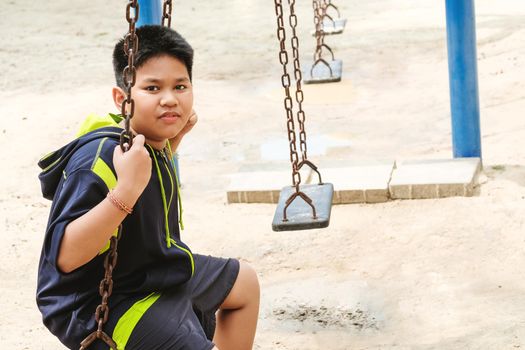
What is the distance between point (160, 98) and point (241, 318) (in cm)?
76

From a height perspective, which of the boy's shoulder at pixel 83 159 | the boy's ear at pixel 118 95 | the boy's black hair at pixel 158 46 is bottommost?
the boy's shoulder at pixel 83 159

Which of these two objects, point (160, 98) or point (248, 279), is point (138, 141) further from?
point (248, 279)

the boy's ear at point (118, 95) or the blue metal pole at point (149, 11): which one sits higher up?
the blue metal pole at point (149, 11)

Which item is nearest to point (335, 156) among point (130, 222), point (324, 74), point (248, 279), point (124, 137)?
point (324, 74)

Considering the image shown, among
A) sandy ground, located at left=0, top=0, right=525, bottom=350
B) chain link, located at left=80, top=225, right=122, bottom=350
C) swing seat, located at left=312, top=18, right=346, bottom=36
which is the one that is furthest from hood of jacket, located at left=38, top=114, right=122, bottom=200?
swing seat, located at left=312, top=18, right=346, bottom=36

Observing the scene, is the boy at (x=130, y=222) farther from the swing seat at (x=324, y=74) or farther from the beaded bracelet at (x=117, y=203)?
the swing seat at (x=324, y=74)

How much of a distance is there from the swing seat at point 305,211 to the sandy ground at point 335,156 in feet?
1.54

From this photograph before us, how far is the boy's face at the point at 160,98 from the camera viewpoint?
7.97ft

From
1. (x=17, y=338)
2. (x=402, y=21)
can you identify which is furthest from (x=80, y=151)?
(x=402, y=21)

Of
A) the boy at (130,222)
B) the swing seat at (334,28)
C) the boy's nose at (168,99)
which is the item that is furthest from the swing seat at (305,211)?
the swing seat at (334,28)

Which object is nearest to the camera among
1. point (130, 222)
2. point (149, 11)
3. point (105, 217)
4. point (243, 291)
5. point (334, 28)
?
point (105, 217)

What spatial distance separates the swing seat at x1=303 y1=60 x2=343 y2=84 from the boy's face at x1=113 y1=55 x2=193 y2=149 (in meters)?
4.46

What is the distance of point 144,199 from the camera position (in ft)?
7.95

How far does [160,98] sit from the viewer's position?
95.8 inches
